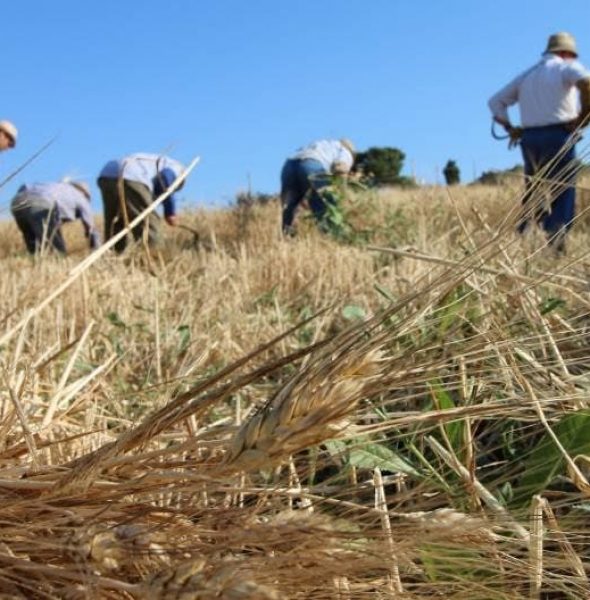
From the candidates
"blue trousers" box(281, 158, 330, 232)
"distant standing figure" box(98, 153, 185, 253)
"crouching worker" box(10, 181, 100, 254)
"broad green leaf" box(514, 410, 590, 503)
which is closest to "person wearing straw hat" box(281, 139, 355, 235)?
"blue trousers" box(281, 158, 330, 232)

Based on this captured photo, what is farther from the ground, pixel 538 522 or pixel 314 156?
pixel 314 156

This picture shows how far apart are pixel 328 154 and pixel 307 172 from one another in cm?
41

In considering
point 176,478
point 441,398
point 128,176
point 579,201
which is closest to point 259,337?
point 441,398

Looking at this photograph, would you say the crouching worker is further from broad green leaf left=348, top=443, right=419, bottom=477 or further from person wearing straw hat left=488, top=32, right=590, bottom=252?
broad green leaf left=348, top=443, right=419, bottom=477

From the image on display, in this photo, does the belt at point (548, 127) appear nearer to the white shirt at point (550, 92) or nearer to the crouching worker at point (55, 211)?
the white shirt at point (550, 92)

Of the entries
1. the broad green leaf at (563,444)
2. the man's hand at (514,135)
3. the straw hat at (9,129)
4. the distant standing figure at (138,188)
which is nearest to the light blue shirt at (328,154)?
the distant standing figure at (138,188)

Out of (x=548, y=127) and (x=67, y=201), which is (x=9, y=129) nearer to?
(x=548, y=127)

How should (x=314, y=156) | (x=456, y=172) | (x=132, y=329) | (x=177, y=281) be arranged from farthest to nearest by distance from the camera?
(x=456, y=172), (x=314, y=156), (x=177, y=281), (x=132, y=329)

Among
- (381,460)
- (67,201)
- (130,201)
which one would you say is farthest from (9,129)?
(67,201)

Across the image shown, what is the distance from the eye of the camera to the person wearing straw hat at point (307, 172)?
6273mm

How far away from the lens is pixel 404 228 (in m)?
5.07

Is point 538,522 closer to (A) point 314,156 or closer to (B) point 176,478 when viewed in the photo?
(B) point 176,478

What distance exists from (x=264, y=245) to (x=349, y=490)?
164 inches

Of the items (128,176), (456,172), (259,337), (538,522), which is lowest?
(538,522)
